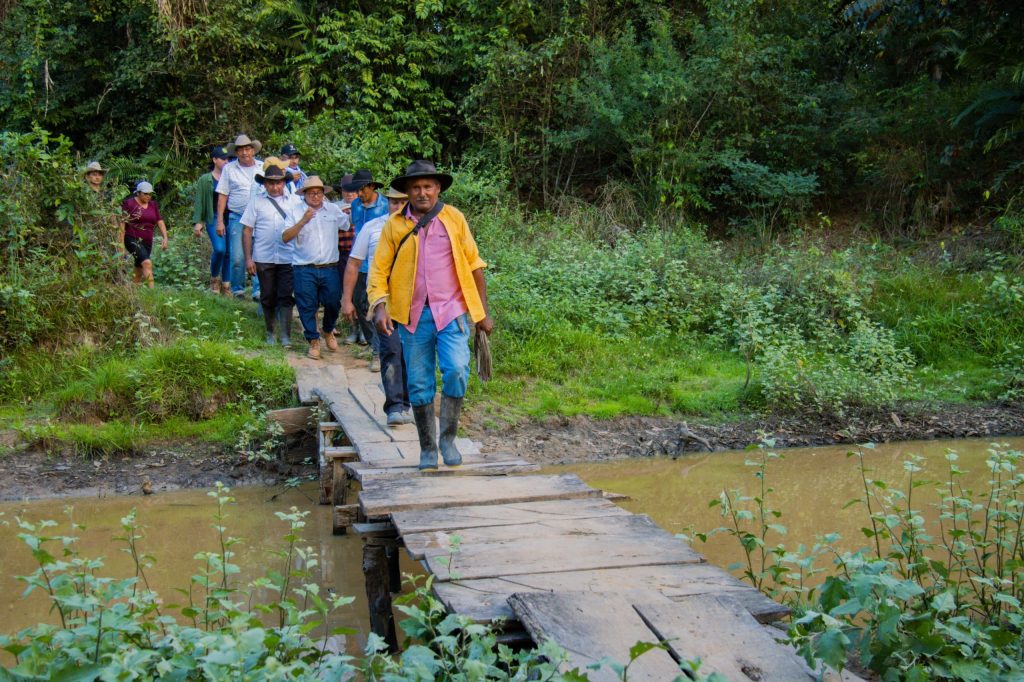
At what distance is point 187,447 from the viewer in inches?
333

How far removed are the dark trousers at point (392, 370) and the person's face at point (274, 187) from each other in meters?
3.07

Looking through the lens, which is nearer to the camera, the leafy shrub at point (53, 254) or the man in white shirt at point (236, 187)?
the leafy shrub at point (53, 254)

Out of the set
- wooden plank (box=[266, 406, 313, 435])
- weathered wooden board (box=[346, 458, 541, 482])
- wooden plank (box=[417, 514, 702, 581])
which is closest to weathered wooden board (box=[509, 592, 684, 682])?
wooden plank (box=[417, 514, 702, 581])

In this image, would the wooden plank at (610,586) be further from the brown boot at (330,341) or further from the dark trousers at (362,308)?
the brown boot at (330,341)

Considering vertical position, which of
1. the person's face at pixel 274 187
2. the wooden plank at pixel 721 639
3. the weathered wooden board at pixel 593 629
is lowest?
the wooden plank at pixel 721 639

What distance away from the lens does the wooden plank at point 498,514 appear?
4938 millimetres

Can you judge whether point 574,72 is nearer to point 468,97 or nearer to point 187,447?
point 468,97

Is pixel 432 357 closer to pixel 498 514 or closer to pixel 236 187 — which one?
pixel 498 514

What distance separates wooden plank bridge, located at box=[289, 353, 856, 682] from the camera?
3543mm

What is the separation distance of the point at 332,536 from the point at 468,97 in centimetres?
1047

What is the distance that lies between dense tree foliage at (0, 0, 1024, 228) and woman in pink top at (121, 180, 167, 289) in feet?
10.4

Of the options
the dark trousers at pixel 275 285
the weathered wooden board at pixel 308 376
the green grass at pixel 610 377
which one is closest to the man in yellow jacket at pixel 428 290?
→ the weathered wooden board at pixel 308 376

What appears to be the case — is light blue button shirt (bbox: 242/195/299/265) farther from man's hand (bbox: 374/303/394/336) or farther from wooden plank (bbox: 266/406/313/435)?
man's hand (bbox: 374/303/394/336)

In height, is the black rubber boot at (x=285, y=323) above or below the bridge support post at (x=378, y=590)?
above
